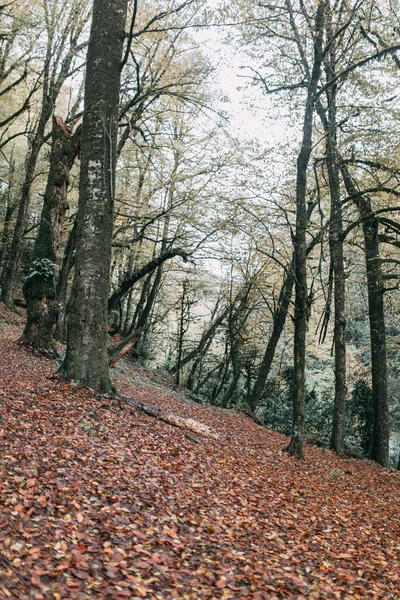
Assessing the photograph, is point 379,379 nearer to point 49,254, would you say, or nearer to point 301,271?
point 301,271

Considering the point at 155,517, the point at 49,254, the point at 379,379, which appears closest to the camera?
the point at 155,517

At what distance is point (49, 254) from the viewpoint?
10102 millimetres

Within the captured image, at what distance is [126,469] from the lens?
4871mm

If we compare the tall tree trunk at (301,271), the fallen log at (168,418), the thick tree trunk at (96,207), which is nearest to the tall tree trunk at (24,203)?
the thick tree trunk at (96,207)

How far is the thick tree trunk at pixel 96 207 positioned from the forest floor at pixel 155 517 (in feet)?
1.74

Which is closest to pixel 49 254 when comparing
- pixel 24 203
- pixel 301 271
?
pixel 301 271

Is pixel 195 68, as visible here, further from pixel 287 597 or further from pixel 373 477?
pixel 287 597

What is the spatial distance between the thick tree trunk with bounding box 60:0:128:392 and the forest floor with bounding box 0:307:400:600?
53cm

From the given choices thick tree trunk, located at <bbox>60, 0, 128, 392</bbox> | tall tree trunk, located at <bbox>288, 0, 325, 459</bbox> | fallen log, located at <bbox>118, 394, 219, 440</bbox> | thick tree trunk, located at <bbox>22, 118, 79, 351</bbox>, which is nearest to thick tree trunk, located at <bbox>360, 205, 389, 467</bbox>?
tall tree trunk, located at <bbox>288, 0, 325, 459</bbox>

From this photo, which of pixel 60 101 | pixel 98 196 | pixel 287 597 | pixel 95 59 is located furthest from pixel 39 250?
pixel 60 101

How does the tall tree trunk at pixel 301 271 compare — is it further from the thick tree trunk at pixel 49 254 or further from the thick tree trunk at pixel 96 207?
the thick tree trunk at pixel 49 254

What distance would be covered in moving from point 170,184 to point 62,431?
36.6 ft

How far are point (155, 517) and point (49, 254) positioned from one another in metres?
7.37

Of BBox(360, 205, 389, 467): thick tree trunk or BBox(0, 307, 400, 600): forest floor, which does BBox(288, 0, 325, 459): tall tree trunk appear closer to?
BBox(0, 307, 400, 600): forest floor
